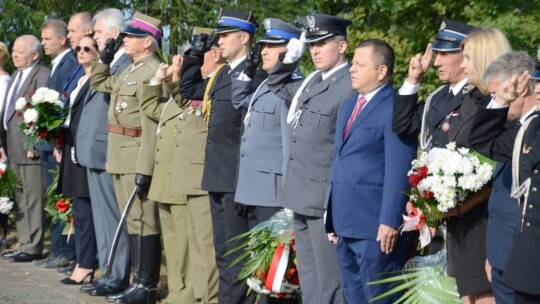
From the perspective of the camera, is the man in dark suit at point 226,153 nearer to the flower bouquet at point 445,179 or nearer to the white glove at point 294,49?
the white glove at point 294,49

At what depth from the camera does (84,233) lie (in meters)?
10.9

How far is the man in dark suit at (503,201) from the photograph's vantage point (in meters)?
5.81

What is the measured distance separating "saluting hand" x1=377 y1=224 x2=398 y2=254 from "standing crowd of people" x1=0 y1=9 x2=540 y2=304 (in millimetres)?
11

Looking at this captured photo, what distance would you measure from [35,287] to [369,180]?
4820 mm

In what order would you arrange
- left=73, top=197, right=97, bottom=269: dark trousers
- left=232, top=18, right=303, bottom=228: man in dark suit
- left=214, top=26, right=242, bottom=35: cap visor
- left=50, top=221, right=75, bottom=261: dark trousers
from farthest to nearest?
left=50, top=221, right=75, bottom=261: dark trousers
left=73, top=197, right=97, bottom=269: dark trousers
left=214, top=26, right=242, bottom=35: cap visor
left=232, top=18, right=303, bottom=228: man in dark suit

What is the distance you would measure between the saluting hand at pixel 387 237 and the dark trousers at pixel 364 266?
89 millimetres

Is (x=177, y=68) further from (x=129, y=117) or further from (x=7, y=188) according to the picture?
(x=7, y=188)

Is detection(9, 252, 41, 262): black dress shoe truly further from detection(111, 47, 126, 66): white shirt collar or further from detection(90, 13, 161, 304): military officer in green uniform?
detection(111, 47, 126, 66): white shirt collar

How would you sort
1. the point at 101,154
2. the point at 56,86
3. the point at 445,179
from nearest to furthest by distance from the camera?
the point at 445,179 < the point at 101,154 < the point at 56,86

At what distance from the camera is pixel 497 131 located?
19.3 feet

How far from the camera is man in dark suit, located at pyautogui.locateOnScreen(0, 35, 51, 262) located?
12.5m

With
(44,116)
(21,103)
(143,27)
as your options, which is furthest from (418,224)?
(21,103)

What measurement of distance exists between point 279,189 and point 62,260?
4574 mm

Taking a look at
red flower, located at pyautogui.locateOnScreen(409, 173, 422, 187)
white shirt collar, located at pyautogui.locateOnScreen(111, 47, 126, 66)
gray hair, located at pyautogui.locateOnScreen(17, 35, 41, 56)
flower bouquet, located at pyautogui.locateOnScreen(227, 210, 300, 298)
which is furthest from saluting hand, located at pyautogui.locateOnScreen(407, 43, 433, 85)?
gray hair, located at pyautogui.locateOnScreen(17, 35, 41, 56)
